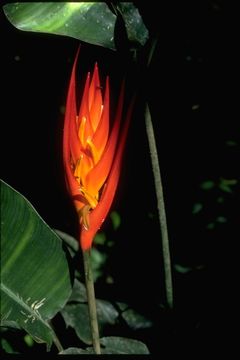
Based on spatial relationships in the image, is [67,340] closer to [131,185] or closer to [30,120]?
[131,185]

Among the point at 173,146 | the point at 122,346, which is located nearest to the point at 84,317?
the point at 122,346

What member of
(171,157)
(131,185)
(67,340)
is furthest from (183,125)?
(67,340)

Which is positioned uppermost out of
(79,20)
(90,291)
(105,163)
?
(79,20)

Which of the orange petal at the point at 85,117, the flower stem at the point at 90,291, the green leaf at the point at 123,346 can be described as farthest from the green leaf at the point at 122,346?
the orange petal at the point at 85,117

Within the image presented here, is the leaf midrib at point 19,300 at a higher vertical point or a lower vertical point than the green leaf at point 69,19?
lower

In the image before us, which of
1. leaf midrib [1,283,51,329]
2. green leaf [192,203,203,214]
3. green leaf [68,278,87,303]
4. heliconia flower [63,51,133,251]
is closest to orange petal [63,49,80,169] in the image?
heliconia flower [63,51,133,251]

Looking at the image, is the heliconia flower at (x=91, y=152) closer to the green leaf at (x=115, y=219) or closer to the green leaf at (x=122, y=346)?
the green leaf at (x=122, y=346)

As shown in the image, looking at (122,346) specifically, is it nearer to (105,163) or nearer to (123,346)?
Answer: (123,346)
